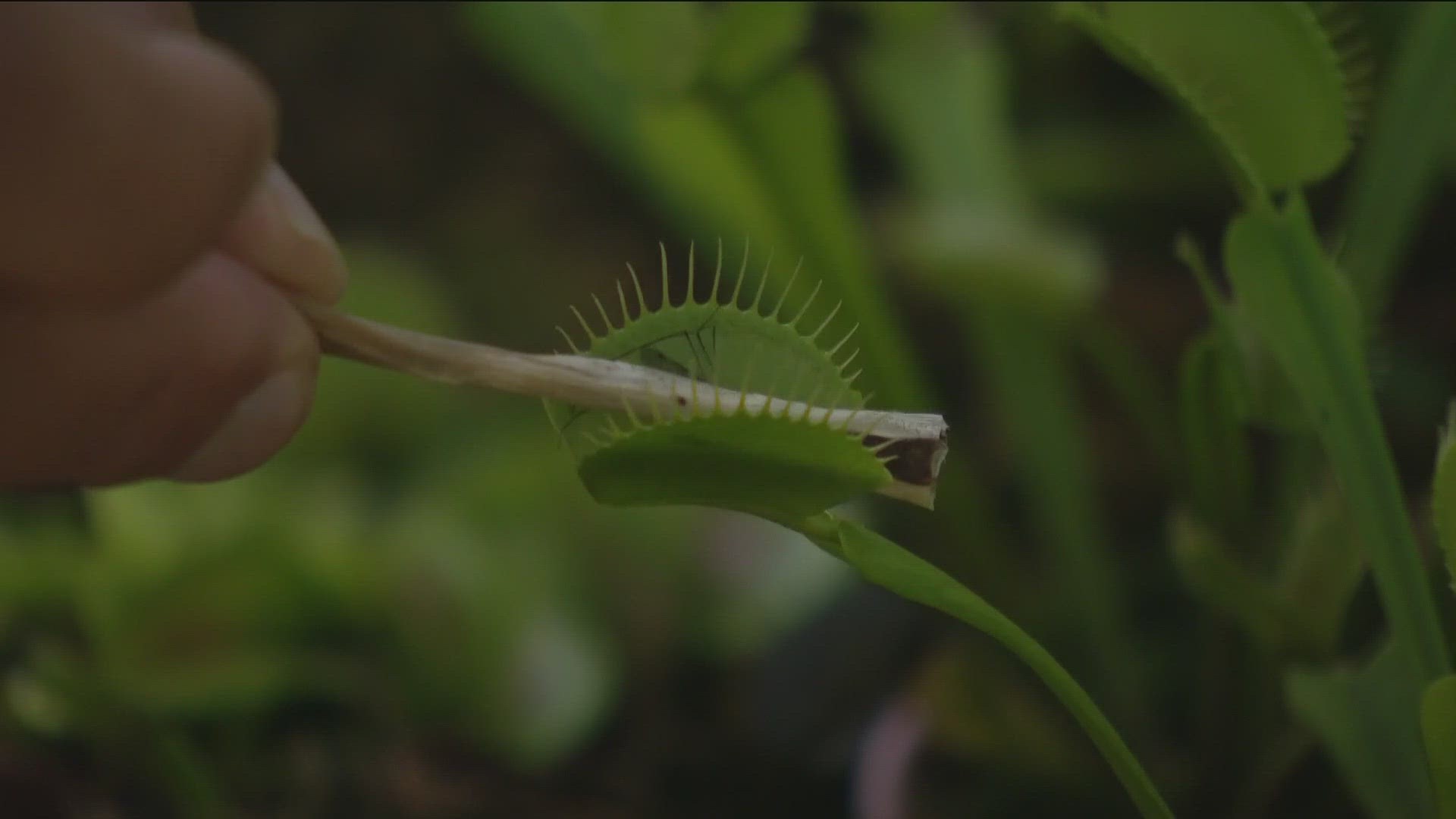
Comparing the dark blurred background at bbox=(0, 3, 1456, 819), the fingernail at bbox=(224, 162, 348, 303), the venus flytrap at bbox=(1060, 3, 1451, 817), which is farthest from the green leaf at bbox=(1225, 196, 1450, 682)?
the fingernail at bbox=(224, 162, 348, 303)

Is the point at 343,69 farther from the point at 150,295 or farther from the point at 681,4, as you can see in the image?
the point at 150,295

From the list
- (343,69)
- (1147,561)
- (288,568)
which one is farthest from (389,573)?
(343,69)

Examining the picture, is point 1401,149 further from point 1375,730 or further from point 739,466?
point 739,466

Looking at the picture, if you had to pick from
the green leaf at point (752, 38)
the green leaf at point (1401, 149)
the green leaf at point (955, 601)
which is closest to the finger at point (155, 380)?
the green leaf at point (955, 601)

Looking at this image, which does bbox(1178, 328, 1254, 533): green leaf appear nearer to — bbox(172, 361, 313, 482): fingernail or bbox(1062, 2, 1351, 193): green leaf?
bbox(1062, 2, 1351, 193): green leaf

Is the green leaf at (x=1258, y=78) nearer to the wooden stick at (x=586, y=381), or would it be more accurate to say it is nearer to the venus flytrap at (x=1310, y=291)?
the venus flytrap at (x=1310, y=291)
